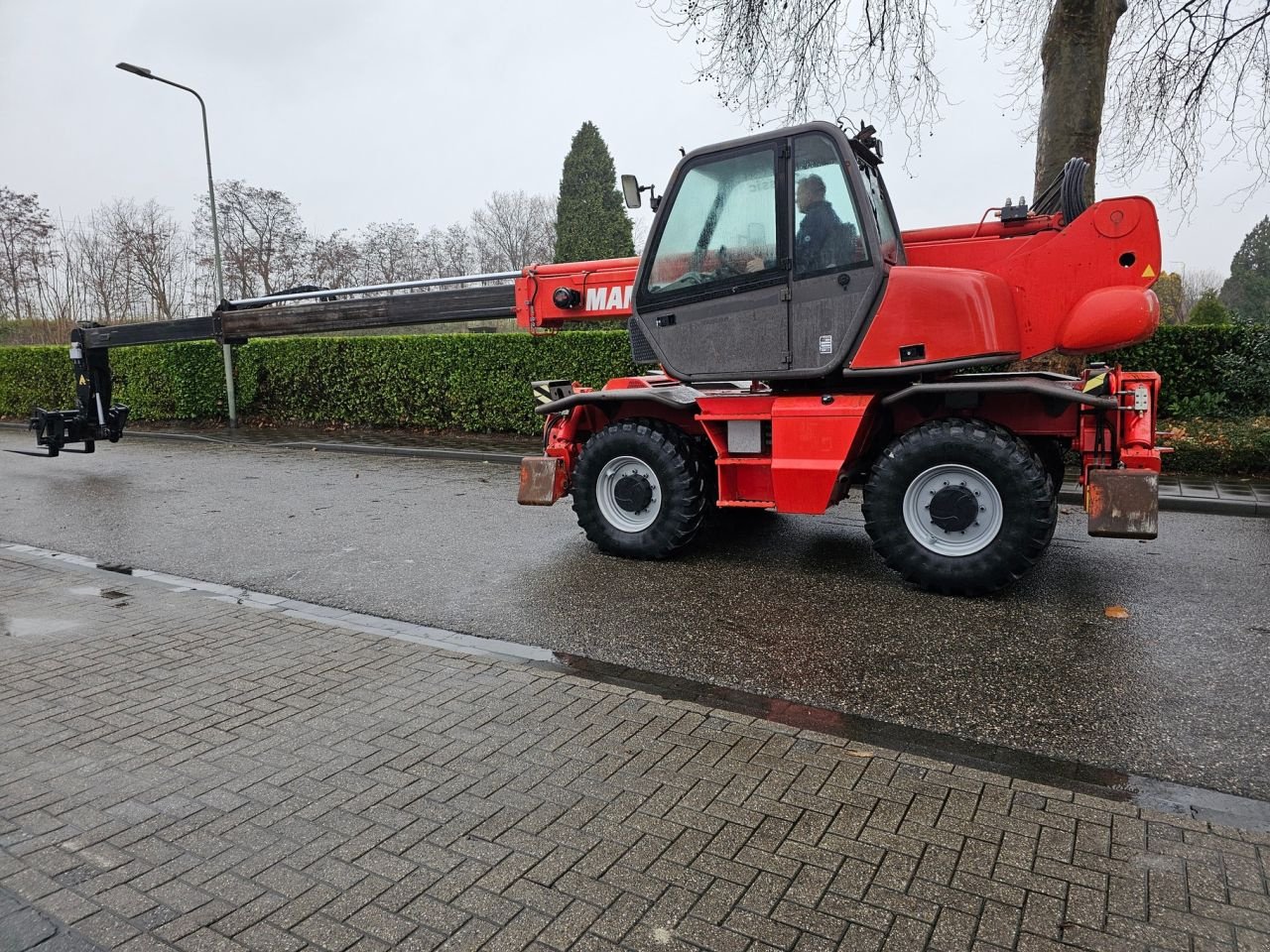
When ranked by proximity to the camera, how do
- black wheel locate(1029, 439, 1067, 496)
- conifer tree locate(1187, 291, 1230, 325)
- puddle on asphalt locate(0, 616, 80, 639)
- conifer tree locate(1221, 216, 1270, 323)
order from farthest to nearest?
conifer tree locate(1221, 216, 1270, 323)
conifer tree locate(1187, 291, 1230, 325)
black wheel locate(1029, 439, 1067, 496)
puddle on asphalt locate(0, 616, 80, 639)

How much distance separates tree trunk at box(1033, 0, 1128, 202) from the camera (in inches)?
378

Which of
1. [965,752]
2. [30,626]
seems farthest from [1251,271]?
A: [30,626]

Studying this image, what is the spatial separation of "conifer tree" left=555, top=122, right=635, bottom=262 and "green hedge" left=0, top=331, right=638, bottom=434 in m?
22.2

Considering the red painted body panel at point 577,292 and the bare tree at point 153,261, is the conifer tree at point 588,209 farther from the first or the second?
the red painted body panel at point 577,292

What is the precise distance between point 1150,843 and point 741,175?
4.44 metres

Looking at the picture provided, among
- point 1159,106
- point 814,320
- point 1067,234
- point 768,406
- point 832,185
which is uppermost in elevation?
point 1159,106

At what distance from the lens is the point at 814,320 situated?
550 centimetres

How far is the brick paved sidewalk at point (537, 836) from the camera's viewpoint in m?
2.29

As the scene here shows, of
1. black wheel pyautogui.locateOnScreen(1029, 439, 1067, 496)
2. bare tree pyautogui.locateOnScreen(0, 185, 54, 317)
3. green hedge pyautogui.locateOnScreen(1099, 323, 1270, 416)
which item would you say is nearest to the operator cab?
black wheel pyautogui.locateOnScreen(1029, 439, 1067, 496)

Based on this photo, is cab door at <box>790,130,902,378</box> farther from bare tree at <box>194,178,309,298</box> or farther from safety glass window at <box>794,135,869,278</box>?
bare tree at <box>194,178,309,298</box>

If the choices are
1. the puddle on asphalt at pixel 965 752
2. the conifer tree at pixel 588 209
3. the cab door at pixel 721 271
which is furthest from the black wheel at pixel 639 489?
the conifer tree at pixel 588 209

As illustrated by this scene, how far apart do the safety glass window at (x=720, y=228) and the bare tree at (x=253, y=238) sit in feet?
78.5

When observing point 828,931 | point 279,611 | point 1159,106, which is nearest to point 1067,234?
point 828,931

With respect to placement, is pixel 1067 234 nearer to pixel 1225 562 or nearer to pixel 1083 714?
pixel 1225 562
